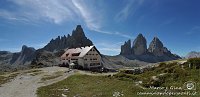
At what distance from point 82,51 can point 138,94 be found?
87.3 m

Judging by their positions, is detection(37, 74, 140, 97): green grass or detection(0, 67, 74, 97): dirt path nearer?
detection(37, 74, 140, 97): green grass

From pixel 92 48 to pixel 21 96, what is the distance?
7713 cm

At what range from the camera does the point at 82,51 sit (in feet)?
378

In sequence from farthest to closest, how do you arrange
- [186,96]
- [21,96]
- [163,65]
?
1. [163,65]
2. [21,96]
3. [186,96]

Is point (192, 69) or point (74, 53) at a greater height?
point (74, 53)

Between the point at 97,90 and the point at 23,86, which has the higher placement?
the point at 97,90

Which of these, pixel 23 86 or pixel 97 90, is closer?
pixel 97 90

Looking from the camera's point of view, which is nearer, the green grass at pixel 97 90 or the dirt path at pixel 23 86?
the green grass at pixel 97 90

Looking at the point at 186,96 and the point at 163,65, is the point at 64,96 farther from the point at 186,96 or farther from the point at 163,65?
the point at 163,65

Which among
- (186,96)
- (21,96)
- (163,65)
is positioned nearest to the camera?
(186,96)

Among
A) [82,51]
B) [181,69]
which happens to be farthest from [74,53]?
[181,69]

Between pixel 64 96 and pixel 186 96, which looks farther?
pixel 64 96

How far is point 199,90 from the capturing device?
27.2 meters

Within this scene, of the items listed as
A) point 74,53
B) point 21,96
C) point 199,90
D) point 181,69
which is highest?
point 74,53
